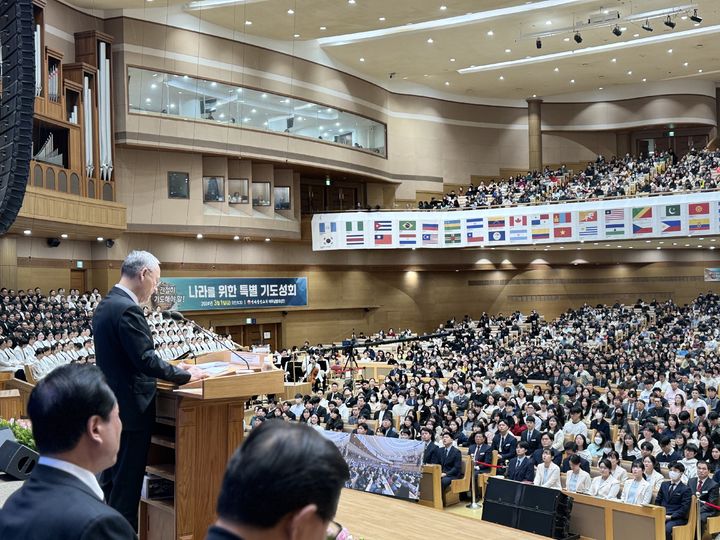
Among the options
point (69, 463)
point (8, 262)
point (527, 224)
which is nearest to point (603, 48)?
point (527, 224)

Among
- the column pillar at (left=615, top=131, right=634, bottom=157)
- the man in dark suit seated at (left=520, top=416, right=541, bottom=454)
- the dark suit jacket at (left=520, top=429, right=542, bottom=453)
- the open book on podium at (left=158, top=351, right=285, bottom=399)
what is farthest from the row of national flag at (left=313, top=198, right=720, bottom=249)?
the open book on podium at (left=158, top=351, right=285, bottom=399)

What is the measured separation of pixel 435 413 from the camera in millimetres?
11961

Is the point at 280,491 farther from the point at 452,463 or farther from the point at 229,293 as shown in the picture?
the point at 229,293

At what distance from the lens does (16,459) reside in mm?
3568

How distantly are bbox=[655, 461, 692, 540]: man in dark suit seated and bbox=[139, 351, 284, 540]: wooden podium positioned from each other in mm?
6151

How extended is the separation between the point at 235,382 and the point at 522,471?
7.10m

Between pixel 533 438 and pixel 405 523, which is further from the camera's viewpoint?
pixel 533 438

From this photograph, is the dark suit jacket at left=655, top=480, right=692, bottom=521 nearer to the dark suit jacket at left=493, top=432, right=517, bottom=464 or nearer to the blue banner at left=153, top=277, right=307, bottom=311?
the dark suit jacket at left=493, top=432, right=517, bottom=464

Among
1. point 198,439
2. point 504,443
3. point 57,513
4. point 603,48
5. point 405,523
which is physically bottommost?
point 504,443

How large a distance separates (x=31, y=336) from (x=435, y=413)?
7420mm

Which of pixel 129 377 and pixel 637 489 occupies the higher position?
pixel 129 377

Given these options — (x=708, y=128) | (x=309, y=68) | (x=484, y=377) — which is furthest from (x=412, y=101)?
(x=484, y=377)

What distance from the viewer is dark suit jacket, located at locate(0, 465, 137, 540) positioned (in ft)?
4.16

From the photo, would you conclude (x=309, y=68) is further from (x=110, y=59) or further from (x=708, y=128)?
(x=708, y=128)
